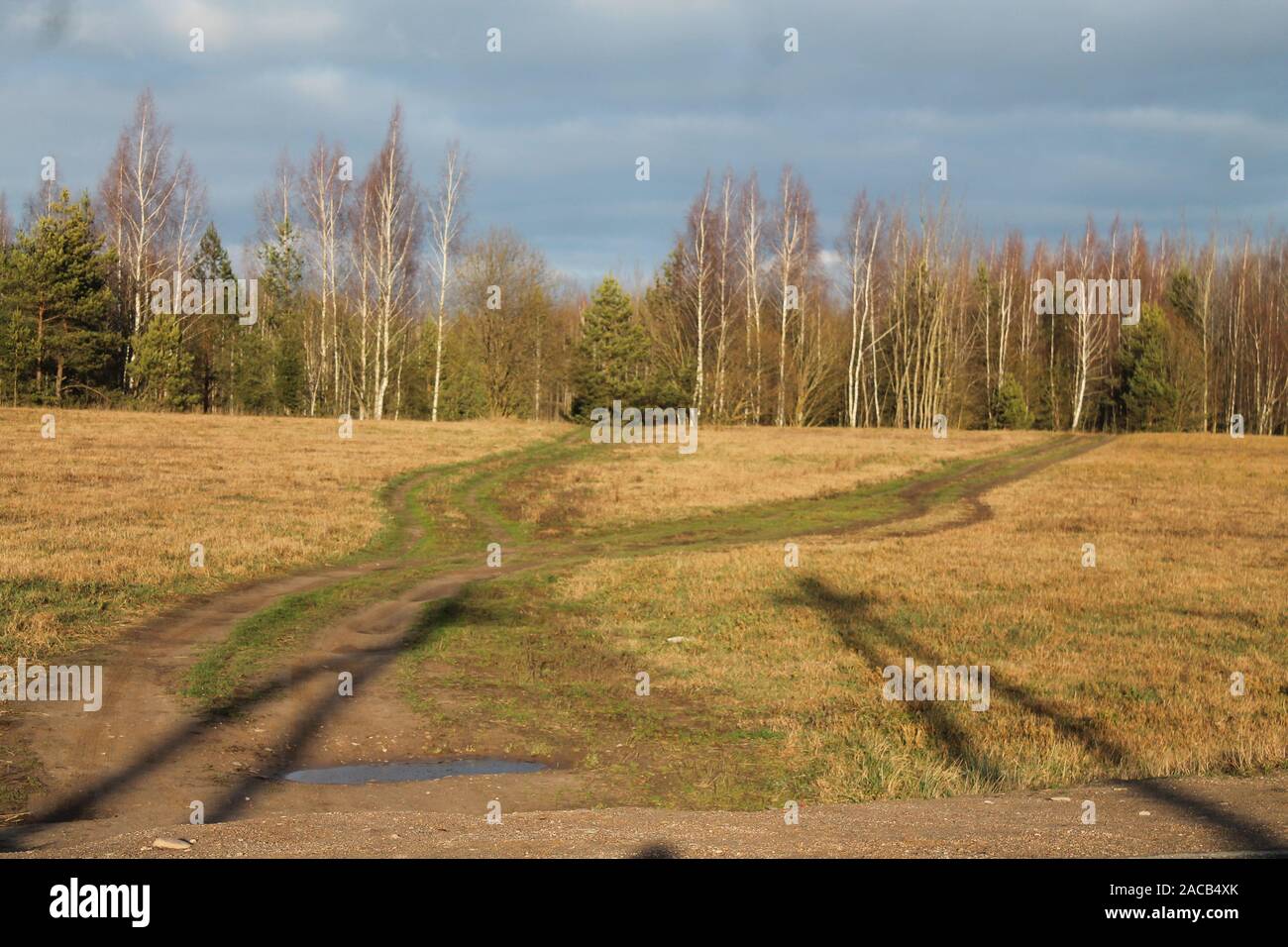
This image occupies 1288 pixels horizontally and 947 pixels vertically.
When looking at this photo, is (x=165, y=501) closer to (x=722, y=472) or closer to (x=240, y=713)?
(x=240, y=713)

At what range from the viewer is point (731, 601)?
20062 millimetres

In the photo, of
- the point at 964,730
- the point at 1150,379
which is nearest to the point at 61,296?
the point at 964,730

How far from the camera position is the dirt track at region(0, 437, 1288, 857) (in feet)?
24.0

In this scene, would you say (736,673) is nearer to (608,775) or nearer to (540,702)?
(540,702)

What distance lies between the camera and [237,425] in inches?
1994

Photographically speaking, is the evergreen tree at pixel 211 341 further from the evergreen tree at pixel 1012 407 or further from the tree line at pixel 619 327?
Answer: the evergreen tree at pixel 1012 407

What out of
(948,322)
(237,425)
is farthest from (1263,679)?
(948,322)

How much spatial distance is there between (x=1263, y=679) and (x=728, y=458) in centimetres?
3310

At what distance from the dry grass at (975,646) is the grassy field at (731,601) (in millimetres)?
67

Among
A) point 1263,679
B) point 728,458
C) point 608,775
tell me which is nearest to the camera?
point 608,775

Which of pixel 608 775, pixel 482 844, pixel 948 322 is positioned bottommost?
pixel 608 775

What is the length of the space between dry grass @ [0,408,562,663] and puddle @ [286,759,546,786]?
18.1 feet

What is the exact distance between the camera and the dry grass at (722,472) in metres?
34.6

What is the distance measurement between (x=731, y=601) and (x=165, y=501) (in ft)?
54.1
